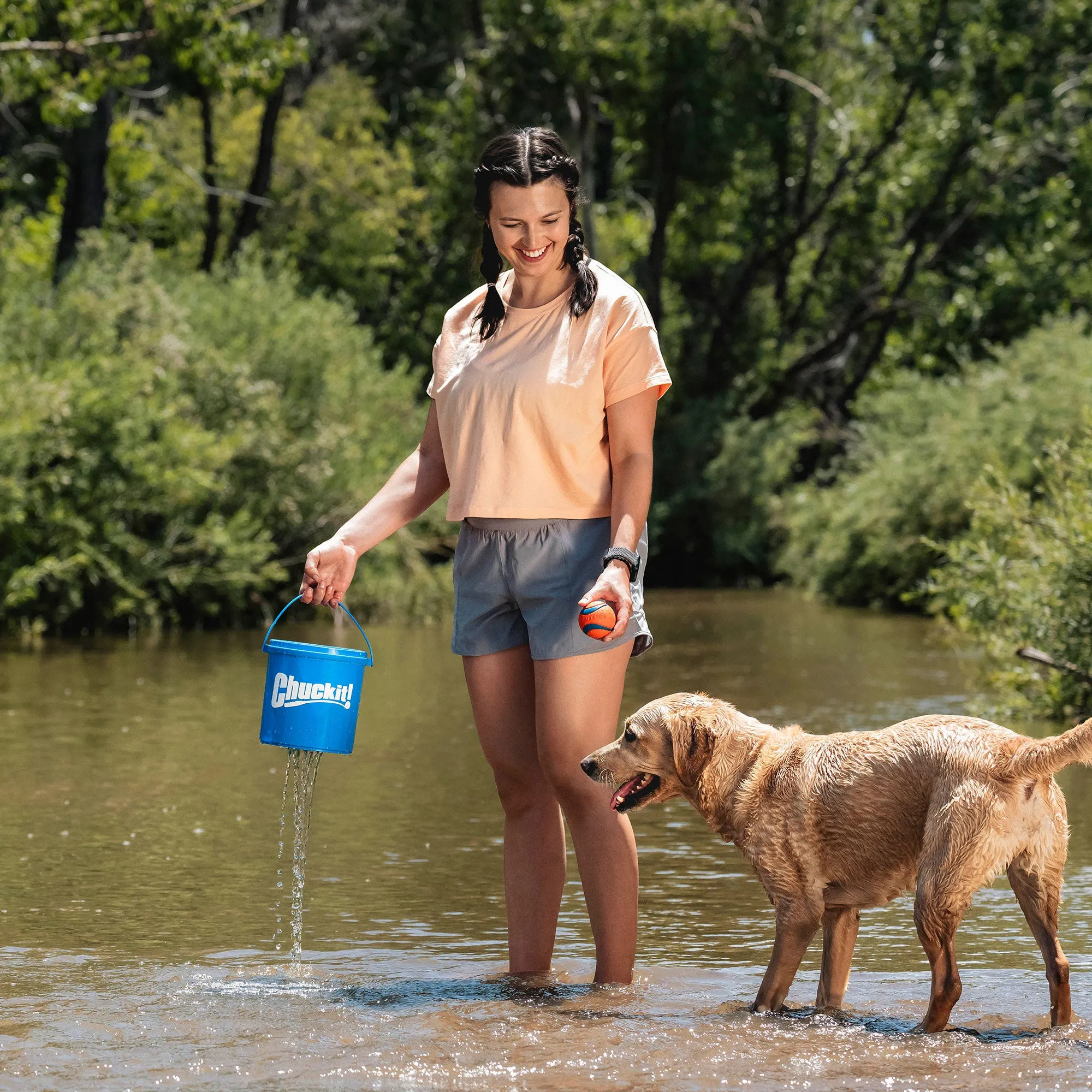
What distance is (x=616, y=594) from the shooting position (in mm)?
4844

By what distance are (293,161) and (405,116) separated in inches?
285

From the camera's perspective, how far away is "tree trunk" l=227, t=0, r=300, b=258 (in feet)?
111

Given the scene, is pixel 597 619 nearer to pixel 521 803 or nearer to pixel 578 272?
pixel 521 803

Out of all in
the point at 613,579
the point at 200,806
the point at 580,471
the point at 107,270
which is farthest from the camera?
the point at 107,270

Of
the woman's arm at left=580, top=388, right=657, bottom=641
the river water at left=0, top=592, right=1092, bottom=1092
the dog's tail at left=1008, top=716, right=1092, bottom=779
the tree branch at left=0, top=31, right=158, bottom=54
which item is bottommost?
the river water at left=0, top=592, right=1092, bottom=1092

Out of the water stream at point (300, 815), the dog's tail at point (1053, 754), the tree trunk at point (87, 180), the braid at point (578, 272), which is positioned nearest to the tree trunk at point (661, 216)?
the tree trunk at point (87, 180)

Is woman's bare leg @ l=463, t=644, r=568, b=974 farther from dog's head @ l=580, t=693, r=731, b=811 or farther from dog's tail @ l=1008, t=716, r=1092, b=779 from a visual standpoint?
dog's tail @ l=1008, t=716, r=1092, b=779

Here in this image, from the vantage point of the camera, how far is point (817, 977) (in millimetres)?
5801

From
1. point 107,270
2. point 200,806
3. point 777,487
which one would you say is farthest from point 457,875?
point 777,487

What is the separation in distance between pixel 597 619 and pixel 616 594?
159 millimetres

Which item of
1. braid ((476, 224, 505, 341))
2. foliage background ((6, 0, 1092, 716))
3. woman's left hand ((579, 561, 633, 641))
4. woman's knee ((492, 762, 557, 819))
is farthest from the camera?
foliage background ((6, 0, 1092, 716))

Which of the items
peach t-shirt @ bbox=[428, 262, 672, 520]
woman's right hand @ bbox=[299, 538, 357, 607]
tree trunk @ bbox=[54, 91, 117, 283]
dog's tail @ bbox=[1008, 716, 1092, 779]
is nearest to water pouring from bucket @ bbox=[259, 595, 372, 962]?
woman's right hand @ bbox=[299, 538, 357, 607]

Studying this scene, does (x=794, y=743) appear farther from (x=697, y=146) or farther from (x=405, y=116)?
(x=405, y=116)

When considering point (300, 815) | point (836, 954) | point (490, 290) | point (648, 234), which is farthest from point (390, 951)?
point (648, 234)
